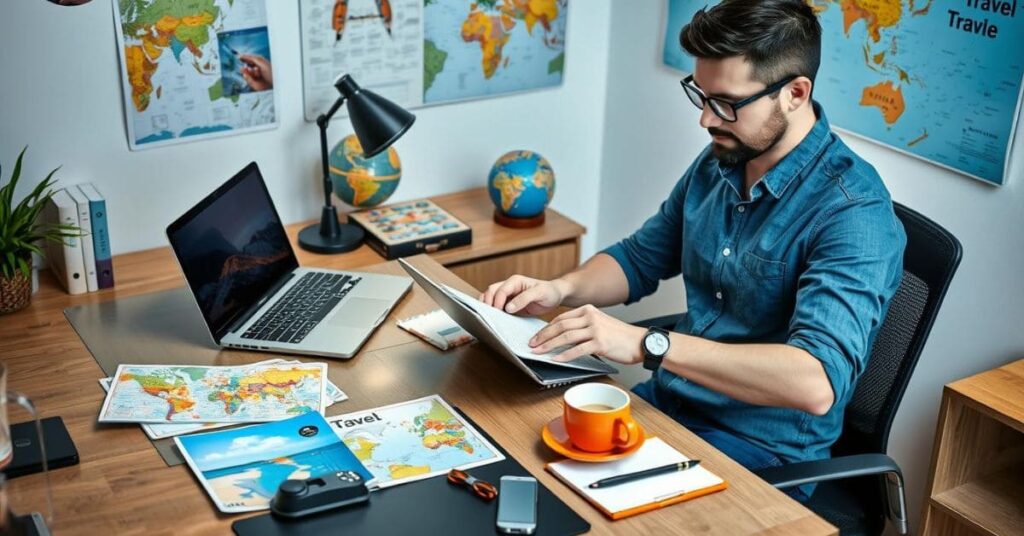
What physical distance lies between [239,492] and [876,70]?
1706mm

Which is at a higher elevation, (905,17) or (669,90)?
(905,17)

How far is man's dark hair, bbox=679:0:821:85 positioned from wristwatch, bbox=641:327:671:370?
47 cm

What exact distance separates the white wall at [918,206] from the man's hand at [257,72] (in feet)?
3.37

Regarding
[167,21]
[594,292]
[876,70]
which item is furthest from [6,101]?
[876,70]

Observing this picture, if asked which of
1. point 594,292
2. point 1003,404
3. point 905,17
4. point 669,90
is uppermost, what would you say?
point 905,17

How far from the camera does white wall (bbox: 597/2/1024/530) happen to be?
2398mm

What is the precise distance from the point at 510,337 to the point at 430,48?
52.4 inches

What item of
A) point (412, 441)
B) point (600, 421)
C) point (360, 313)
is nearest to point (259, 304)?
point (360, 313)

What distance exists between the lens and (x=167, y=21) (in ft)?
8.74

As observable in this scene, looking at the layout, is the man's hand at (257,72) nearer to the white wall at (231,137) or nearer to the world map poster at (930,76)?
the white wall at (231,137)

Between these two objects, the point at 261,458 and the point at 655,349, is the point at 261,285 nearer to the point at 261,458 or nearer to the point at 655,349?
the point at 261,458

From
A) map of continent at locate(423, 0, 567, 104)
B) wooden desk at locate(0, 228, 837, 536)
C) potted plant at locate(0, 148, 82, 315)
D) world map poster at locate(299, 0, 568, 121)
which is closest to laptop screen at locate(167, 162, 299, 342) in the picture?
wooden desk at locate(0, 228, 837, 536)

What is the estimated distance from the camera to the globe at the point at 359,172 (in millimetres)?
2848

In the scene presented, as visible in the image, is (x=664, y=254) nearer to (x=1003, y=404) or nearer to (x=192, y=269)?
(x=1003, y=404)
